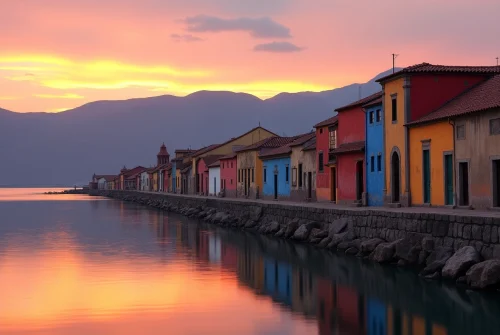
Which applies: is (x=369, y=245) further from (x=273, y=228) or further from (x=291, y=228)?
(x=273, y=228)

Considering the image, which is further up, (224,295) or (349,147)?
(349,147)

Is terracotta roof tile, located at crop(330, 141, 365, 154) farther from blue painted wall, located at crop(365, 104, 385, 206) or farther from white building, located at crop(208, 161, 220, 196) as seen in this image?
white building, located at crop(208, 161, 220, 196)

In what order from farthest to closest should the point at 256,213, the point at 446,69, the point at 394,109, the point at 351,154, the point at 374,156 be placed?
1. the point at 256,213
2. the point at 351,154
3. the point at 374,156
4. the point at 394,109
5. the point at 446,69

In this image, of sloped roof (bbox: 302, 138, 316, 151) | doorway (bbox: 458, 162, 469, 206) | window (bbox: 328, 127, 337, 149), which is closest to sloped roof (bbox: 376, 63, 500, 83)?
doorway (bbox: 458, 162, 469, 206)

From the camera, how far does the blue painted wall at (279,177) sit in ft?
183

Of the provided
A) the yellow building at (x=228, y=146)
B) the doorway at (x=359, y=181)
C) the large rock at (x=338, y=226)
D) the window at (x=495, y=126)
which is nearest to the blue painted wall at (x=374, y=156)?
the doorway at (x=359, y=181)

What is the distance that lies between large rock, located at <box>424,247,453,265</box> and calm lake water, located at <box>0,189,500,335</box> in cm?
100

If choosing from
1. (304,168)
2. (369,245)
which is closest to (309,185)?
(304,168)

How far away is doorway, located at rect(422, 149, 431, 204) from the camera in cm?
3216

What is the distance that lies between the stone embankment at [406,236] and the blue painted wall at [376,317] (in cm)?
280

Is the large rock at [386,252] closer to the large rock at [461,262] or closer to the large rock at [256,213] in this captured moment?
the large rock at [461,262]

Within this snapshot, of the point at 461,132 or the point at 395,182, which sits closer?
the point at 461,132

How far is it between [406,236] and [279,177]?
33151 millimetres

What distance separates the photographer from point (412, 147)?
33.6 meters
